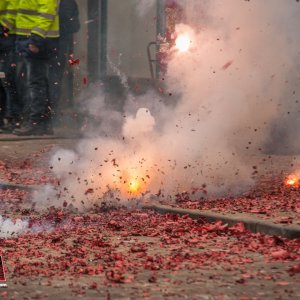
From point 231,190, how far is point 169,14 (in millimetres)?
5749

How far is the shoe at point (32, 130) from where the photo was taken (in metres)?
14.7

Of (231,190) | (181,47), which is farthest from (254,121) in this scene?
(231,190)

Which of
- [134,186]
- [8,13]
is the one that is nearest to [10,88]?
[8,13]

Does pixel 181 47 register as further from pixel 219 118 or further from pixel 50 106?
pixel 50 106

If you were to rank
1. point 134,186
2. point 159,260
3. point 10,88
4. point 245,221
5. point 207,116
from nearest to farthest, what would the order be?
point 159,260
point 245,221
point 134,186
point 207,116
point 10,88

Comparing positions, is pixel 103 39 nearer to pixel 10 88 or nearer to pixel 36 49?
pixel 10 88

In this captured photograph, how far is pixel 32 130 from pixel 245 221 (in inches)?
277

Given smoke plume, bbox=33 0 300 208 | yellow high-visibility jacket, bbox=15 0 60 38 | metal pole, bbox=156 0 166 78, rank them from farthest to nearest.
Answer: metal pole, bbox=156 0 166 78
yellow high-visibility jacket, bbox=15 0 60 38
smoke plume, bbox=33 0 300 208

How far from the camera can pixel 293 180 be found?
10805 millimetres

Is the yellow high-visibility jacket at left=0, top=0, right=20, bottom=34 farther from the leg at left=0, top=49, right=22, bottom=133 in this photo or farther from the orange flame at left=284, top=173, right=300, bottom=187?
the orange flame at left=284, top=173, right=300, bottom=187

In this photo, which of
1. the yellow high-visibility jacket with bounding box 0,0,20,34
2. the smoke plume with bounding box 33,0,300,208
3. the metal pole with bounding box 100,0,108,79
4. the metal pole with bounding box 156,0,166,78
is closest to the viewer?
the smoke plume with bounding box 33,0,300,208

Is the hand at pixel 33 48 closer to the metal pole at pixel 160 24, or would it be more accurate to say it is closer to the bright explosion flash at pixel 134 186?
the metal pole at pixel 160 24

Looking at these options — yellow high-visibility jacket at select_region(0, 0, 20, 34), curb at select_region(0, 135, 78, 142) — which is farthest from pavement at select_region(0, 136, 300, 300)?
yellow high-visibility jacket at select_region(0, 0, 20, 34)

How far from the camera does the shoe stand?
14.7m
